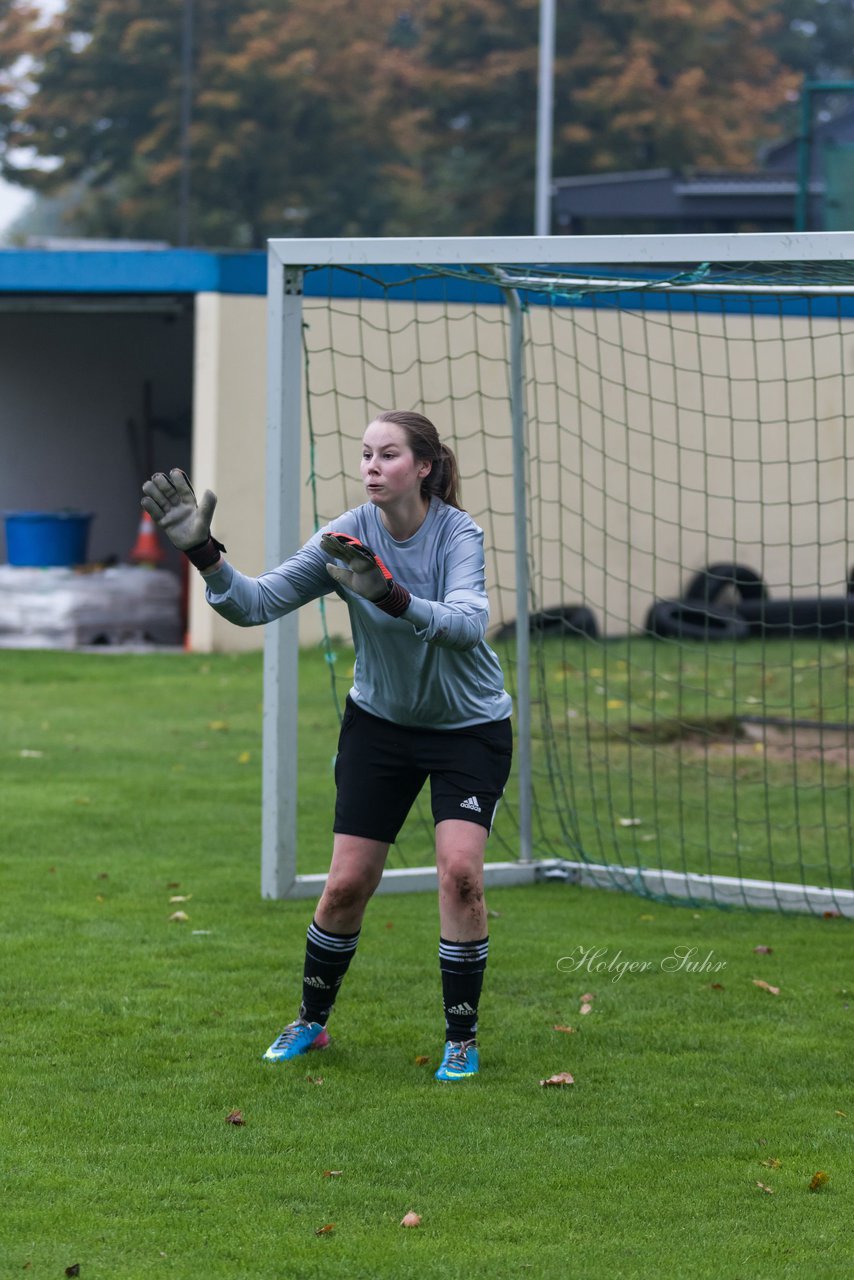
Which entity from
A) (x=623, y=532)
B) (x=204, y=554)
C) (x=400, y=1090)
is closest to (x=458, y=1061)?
(x=400, y=1090)

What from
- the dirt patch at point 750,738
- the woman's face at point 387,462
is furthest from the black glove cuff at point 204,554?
the dirt patch at point 750,738

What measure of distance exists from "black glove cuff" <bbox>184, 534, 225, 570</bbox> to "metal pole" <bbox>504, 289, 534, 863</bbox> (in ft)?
10.7

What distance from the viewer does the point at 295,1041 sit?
5195 mm

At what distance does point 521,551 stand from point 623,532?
1021 centimetres

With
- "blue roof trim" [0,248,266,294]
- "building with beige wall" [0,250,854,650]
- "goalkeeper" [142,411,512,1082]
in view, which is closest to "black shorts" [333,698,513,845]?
"goalkeeper" [142,411,512,1082]

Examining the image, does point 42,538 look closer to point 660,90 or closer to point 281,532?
point 281,532

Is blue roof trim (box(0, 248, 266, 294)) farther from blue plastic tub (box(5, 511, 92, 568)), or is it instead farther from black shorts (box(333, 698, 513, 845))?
black shorts (box(333, 698, 513, 845))

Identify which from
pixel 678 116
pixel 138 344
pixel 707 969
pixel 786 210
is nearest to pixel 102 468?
pixel 138 344

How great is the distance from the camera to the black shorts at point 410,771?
4934mm

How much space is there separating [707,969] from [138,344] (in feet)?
53.0

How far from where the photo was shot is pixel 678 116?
41031mm

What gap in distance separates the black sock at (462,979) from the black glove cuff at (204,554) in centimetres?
127

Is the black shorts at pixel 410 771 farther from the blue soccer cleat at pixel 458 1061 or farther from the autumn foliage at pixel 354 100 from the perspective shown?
the autumn foliage at pixel 354 100

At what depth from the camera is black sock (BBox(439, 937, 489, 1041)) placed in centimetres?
499
